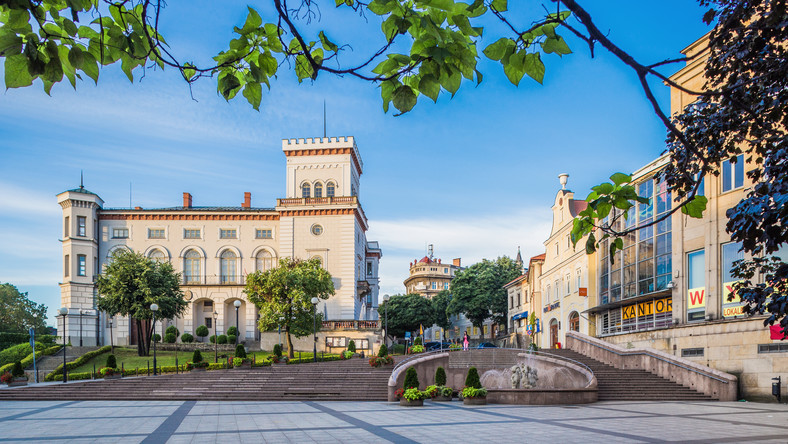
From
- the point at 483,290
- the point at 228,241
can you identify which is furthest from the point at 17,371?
the point at 483,290

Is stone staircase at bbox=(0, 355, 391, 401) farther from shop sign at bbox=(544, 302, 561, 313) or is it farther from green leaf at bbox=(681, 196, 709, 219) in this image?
green leaf at bbox=(681, 196, 709, 219)

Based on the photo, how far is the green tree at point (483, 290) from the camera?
78312mm

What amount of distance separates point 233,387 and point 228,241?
3099 cm

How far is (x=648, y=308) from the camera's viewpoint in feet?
111

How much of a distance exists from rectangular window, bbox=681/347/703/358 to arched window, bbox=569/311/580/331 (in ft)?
50.9

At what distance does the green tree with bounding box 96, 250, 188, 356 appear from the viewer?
4659 cm

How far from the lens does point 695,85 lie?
29062 mm

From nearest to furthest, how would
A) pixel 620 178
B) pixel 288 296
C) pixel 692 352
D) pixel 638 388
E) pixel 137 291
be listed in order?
pixel 620 178, pixel 692 352, pixel 638 388, pixel 137 291, pixel 288 296

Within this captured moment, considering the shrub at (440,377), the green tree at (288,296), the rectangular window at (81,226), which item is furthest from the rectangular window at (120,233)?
the shrub at (440,377)

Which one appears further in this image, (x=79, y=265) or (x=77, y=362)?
(x=79, y=265)

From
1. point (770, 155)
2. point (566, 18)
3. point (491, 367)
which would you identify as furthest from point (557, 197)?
point (566, 18)

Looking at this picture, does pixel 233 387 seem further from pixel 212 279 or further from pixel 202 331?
pixel 212 279

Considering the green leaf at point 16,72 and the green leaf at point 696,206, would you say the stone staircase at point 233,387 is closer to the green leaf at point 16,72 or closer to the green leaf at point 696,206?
the green leaf at point 696,206

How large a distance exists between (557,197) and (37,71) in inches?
1927
